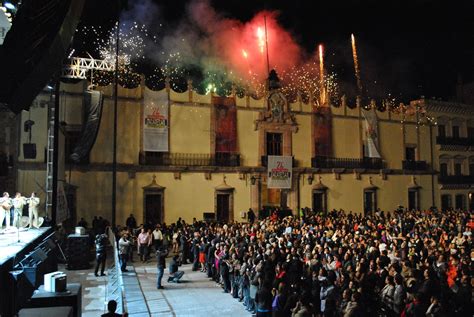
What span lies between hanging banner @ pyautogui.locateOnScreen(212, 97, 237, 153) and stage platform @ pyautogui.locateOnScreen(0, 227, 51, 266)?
16.5 metres

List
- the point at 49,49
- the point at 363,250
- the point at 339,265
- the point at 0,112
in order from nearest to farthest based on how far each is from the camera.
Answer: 1. the point at 49,49
2. the point at 339,265
3. the point at 363,250
4. the point at 0,112

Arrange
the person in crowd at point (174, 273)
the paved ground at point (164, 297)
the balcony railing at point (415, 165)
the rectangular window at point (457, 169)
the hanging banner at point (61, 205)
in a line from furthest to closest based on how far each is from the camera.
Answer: the rectangular window at point (457, 169) → the balcony railing at point (415, 165) → the hanging banner at point (61, 205) → the person in crowd at point (174, 273) → the paved ground at point (164, 297)

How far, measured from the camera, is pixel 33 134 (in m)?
23.2

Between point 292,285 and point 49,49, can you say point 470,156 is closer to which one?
point 292,285

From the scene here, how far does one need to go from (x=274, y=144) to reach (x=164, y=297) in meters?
19.3

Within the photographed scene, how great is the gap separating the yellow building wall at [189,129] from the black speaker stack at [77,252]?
468 inches

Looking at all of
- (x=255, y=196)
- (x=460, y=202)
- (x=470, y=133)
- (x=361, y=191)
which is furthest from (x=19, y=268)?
(x=470, y=133)

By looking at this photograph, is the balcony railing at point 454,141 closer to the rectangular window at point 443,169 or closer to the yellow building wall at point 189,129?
the rectangular window at point 443,169

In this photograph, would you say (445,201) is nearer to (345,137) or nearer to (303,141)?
(345,137)

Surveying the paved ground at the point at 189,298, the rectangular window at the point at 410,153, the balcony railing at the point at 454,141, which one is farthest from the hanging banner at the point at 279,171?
the balcony railing at the point at 454,141

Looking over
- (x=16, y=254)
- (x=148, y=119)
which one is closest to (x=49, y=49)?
(x=16, y=254)

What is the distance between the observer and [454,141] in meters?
38.8

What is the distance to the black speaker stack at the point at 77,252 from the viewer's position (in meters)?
16.0

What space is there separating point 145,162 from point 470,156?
104 feet
